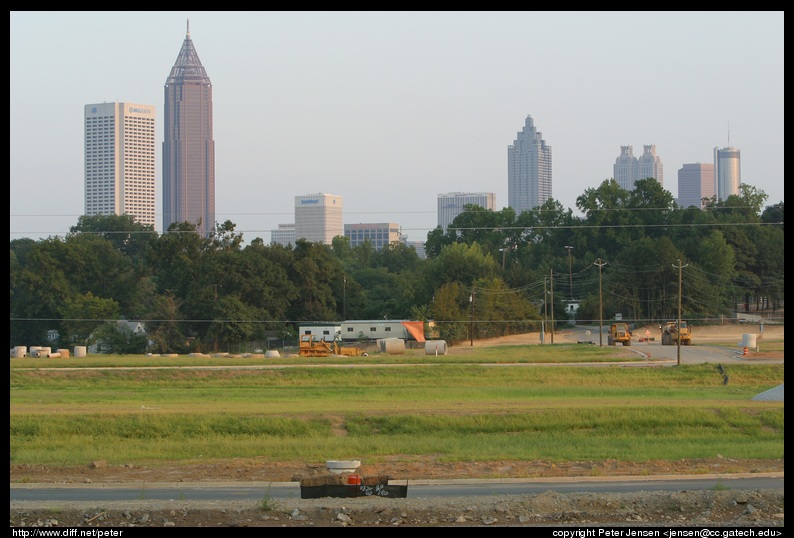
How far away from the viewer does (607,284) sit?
415ft

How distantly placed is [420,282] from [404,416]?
9174 cm

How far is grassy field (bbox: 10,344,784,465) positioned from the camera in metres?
29.3

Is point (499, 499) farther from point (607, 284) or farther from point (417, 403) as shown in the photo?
point (607, 284)

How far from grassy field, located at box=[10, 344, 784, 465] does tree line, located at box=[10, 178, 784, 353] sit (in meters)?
43.7

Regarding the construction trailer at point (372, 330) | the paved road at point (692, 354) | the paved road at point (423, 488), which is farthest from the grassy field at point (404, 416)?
the construction trailer at point (372, 330)

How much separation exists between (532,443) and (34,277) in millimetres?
92409

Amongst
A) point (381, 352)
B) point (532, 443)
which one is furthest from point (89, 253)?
point (532, 443)

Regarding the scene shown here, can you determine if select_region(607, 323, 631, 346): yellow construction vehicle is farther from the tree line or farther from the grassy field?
the grassy field

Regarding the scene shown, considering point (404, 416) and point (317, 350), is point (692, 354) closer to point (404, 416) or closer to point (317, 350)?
point (317, 350)

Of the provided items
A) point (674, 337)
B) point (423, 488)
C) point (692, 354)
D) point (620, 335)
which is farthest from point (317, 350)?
point (423, 488)

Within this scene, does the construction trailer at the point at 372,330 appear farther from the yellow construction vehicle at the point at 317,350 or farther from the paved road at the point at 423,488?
the paved road at the point at 423,488

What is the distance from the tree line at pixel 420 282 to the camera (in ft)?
350

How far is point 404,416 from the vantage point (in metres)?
35.1

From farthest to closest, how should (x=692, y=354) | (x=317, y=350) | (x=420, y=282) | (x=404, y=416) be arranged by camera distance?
(x=420, y=282), (x=317, y=350), (x=692, y=354), (x=404, y=416)
